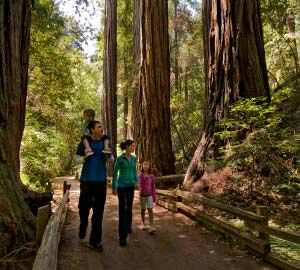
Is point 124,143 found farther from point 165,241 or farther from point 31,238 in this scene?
point 31,238

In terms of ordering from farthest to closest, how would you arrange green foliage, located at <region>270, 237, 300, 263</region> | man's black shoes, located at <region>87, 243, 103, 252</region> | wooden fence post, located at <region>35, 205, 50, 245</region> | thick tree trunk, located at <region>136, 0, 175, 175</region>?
thick tree trunk, located at <region>136, 0, 175, 175</region> → man's black shoes, located at <region>87, 243, 103, 252</region> → green foliage, located at <region>270, 237, 300, 263</region> → wooden fence post, located at <region>35, 205, 50, 245</region>

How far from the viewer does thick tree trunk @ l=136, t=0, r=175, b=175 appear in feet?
40.4

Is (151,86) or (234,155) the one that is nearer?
(234,155)

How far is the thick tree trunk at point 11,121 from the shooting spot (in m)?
3.90

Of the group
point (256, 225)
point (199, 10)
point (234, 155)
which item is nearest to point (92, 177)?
point (256, 225)

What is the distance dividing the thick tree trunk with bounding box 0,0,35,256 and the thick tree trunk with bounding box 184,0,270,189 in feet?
15.3

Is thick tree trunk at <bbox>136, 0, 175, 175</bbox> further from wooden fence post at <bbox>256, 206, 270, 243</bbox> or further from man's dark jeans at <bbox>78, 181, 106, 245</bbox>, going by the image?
wooden fence post at <bbox>256, 206, 270, 243</bbox>

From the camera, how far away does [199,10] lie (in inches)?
1074

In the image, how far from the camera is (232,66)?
9070 mm

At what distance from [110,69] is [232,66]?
30.3ft

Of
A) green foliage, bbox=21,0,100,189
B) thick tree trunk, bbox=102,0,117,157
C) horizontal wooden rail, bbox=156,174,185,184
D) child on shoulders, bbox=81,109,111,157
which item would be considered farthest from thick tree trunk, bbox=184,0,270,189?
thick tree trunk, bbox=102,0,117,157

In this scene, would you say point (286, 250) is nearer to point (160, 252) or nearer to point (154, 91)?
point (160, 252)

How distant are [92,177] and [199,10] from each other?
24.7 m

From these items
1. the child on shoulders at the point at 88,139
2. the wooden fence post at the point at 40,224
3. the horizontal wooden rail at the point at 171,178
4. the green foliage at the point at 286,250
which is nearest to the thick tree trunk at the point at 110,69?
the horizontal wooden rail at the point at 171,178
